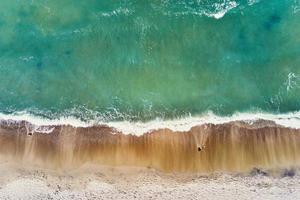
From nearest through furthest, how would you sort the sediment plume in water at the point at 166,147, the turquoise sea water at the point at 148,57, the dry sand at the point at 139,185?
the dry sand at the point at 139,185 → the sediment plume in water at the point at 166,147 → the turquoise sea water at the point at 148,57

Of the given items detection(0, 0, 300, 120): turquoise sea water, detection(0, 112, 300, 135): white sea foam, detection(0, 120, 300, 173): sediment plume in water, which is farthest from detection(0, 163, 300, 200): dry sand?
detection(0, 0, 300, 120): turquoise sea water

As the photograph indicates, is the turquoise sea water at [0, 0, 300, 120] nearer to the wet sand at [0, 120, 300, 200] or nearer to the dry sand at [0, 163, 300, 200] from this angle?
the wet sand at [0, 120, 300, 200]

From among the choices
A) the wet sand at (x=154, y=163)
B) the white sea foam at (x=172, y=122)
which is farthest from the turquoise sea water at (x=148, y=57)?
the wet sand at (x=154, y=163)

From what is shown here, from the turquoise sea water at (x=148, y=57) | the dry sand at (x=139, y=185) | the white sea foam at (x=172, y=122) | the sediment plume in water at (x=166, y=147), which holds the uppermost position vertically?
the turquoise sea water at (x=148, y=57)

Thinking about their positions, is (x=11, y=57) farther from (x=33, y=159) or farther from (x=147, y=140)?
(x=147, y=140)

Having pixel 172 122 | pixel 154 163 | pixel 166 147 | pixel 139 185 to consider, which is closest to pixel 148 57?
pixel 172 122

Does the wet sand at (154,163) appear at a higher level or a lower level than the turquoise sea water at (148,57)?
lower

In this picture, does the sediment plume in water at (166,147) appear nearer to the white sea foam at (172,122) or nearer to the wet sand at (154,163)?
the wet sand at (154,163)

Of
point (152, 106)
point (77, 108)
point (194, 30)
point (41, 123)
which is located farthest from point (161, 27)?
point (41, 123)
